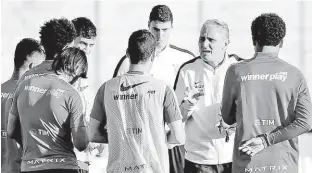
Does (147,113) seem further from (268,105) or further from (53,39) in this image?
(53,39)

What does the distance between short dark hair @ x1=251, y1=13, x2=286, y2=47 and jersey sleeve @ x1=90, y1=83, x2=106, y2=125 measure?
1.10 m

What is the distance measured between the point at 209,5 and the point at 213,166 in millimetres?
5392

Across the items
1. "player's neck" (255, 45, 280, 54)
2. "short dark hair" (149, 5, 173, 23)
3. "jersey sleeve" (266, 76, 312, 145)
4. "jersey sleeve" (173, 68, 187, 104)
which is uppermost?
"short dark hair" (149, 5, 173, 23)

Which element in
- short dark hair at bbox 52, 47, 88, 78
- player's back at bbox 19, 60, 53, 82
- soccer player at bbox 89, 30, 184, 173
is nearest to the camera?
soccer player at bbox 89, 30, 184, 173

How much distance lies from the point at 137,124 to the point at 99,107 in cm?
31

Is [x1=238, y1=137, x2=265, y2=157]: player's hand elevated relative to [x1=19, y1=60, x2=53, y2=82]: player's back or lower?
lower

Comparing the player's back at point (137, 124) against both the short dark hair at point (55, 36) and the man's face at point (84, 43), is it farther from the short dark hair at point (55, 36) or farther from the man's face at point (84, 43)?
the man's face at point (84, 43)

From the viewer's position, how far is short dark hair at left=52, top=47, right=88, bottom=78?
4863 mm

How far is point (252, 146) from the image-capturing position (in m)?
4.72

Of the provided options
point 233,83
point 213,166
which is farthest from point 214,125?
point 233,83

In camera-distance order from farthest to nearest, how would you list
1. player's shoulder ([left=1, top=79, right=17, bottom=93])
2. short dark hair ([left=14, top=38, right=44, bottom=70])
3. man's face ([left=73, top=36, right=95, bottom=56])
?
man's face ([left=73, top=36, right=95, bottom=56]) < short dark hair ([left=14, top=38, right=44, bottom=70]) < player's shoulder ([left=1, top=79, right=17, bottom=93])

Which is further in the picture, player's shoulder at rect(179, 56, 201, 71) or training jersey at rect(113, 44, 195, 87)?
training jersey at rect(113, 44, 195, 87)

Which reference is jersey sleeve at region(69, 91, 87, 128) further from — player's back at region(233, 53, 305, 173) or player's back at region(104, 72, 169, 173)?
player's back at region(233, 53, 305, 173)

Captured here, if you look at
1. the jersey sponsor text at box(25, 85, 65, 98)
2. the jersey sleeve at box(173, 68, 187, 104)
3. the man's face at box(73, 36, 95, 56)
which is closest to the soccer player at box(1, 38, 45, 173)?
the man's face at box(73, 36, 95, 56)
